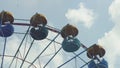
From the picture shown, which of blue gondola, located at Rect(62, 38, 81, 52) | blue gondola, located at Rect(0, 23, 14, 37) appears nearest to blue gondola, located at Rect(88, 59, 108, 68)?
blue gondola, located at Rect(62, 38, 81, 52)

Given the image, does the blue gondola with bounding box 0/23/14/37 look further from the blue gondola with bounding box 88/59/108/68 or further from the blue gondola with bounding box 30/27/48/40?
the blue gondola with bounding box 88/59/108/68

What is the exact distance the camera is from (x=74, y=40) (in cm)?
2869

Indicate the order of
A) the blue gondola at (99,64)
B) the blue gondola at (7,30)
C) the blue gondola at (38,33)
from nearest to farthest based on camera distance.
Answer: the blue gondola at (7,30), the blue gondola at (38,33), the blue gondola at (99,64)

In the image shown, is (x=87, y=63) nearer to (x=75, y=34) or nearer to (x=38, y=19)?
(x=75, y=34)

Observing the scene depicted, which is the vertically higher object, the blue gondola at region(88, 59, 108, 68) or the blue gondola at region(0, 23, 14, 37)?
the blue gondola at region(0, 23, 14, 37)

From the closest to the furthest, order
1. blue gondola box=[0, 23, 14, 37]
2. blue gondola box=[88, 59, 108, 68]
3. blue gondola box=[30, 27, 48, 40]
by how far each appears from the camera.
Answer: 1. blue gondola box=[0, 23, 14, 37]
2. blue gondola box=[30, 27, 48, 40]
3. blue gondola box=[88, 59, 108, 68]

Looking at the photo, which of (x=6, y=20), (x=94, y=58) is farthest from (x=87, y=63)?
(x=6, y=20)

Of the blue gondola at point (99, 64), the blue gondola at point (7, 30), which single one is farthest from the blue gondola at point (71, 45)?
the blue gondola at point (7, 30)

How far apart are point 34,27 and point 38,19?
101 centimetres

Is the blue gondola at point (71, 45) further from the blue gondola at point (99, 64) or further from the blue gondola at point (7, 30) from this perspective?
the blue gondola at point (7, 30)

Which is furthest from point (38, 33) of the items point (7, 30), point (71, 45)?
point (71, 45)

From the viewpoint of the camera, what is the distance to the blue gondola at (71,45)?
28.5 metres

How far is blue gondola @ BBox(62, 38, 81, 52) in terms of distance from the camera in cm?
2845

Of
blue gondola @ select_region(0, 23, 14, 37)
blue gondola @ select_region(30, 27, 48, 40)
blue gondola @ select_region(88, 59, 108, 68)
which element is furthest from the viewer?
blue gondola @ select_region(88, 59, 108, 68)
